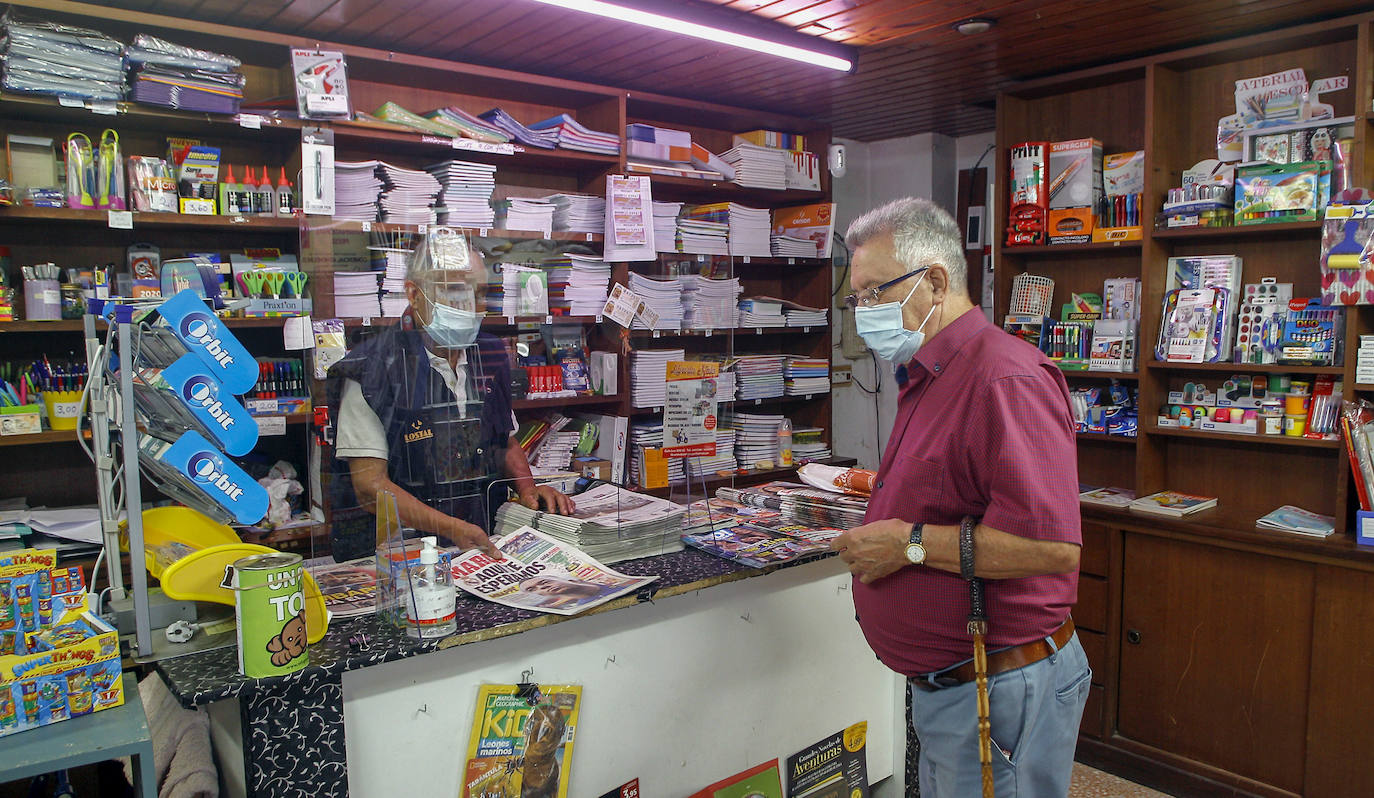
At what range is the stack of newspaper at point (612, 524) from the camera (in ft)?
7.14

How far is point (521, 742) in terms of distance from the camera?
1938 millimetres

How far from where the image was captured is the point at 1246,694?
323 centimetres

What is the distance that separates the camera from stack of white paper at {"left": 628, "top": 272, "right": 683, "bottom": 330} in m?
4.37

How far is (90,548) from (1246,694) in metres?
4.10

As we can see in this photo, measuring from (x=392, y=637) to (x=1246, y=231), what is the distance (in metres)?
3.36

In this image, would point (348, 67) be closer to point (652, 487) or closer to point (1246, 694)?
point (652, 487)

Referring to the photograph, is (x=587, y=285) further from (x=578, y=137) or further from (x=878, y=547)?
(x=878, y=547)

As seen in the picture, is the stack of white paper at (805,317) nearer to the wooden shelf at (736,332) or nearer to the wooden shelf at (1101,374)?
the wooden shelf at (736,332)

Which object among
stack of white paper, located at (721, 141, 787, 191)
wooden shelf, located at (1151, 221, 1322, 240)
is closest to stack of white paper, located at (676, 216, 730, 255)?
stack of white paper, located at (721, 141, 787, 191)

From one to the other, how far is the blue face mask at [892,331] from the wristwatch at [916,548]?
0.38 metres

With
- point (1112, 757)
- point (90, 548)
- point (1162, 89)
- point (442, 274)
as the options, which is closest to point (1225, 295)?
point (1162, 89)

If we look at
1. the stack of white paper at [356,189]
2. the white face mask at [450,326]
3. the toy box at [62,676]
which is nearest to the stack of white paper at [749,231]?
the stack of white paper at [356,189]

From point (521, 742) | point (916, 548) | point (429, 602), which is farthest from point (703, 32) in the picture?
point (521, 742)

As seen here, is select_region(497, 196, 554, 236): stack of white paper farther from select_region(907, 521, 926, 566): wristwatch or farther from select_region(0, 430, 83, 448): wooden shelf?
select_region(907, 521, 926, 566): wristwatch
